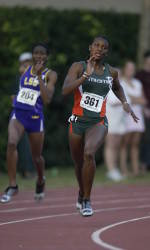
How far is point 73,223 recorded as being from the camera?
36.2ft

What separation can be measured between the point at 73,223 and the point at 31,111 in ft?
8.13

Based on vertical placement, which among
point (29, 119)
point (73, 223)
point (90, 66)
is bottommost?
point (73, 223)

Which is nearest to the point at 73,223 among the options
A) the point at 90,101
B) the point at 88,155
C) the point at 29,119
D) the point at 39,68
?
the point at 88,155

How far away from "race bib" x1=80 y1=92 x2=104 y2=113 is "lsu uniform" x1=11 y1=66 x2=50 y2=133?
63.5 inches

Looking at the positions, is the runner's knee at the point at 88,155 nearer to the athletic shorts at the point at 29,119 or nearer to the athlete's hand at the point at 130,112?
the athlete's hand at the point at 130,112

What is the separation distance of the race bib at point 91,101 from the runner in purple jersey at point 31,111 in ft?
3.91

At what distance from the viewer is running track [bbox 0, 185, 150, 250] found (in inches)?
370

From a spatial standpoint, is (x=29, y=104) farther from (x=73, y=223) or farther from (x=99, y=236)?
(x=99, y=236)

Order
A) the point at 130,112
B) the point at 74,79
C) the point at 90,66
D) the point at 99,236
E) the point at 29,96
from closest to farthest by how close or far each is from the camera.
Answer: the point at 99,236 < the point at 90,66 < the point at 74,79 < the point at 130,112 < the point at 29,96

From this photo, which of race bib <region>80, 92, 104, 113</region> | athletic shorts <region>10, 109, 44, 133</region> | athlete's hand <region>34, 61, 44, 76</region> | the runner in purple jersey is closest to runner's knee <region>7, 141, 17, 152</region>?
the runner in purple jersey

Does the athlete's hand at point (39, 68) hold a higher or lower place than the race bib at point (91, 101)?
higher

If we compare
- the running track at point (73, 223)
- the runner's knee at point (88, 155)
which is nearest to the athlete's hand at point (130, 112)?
the runner's knee at point (88, 155)

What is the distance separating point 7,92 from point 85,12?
260 cm

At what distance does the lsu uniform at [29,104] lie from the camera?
12922mm
